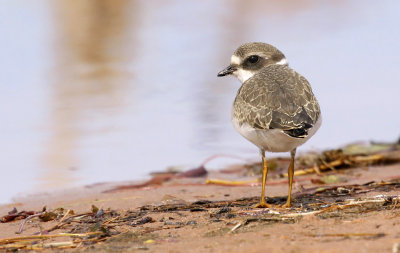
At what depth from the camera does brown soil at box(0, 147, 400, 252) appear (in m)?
4.50

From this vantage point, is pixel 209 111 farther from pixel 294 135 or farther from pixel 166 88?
pixel 294 135

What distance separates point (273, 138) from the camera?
5930 millimetres

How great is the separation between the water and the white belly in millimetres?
3015

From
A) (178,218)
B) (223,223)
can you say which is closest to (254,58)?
(178,218)

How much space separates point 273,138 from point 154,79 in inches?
285

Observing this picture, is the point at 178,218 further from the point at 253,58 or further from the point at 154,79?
the point at 154,79

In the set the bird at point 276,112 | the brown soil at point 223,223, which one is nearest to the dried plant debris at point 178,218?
the brown soil at point 223,223

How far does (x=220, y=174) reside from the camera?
877cm

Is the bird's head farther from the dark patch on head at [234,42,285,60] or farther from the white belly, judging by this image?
the white belly

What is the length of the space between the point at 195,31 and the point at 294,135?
34.8 ft

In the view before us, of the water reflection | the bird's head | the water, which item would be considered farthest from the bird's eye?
the water reflection

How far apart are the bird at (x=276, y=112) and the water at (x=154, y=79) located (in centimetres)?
283

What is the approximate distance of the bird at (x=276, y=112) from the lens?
230 inches

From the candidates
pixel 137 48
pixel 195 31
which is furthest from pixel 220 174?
pixel 195 31
